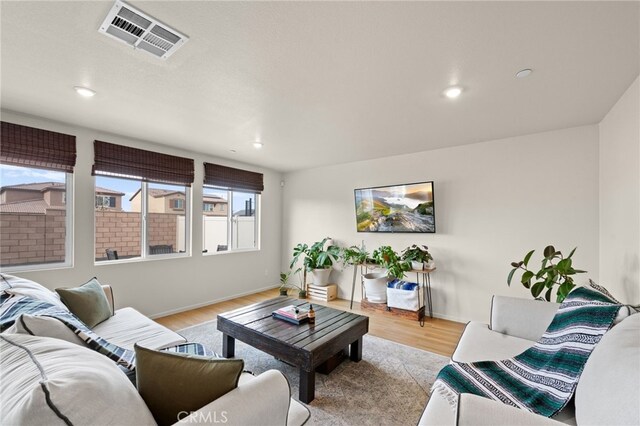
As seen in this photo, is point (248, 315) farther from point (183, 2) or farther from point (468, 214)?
point (468, 214)

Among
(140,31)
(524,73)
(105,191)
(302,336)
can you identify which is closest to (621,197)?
(524,73)

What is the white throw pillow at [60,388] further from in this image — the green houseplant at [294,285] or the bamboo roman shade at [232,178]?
the green houseplant at [294,285]

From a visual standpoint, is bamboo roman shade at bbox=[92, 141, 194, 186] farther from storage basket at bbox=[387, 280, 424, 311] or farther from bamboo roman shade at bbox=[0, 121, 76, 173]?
storage basket at bbox=[387, 280, 424, 311]

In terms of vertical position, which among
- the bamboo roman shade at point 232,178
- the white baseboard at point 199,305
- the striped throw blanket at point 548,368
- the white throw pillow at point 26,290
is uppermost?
the bamboo roman shade at point 232,178

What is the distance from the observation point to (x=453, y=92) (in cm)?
222

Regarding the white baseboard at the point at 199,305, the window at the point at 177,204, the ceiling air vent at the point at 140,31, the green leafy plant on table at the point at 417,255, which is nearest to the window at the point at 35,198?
the window at the point at 177,204

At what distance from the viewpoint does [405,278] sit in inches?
161

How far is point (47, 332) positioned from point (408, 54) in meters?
2.30

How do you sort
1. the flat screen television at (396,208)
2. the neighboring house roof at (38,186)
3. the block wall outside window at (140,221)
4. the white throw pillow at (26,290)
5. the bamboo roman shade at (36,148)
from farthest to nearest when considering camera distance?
1. the flat screen television at (396,208)
2. the block wall outside window at (140,221)
3. the neighboring house roof at (38,186)
4. the bamboo roman shade at (36,148)
5. the white throw pillow at (26,290)

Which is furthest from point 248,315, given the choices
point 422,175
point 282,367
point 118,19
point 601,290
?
point 422,175

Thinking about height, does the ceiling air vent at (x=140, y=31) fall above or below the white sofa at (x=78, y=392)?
above

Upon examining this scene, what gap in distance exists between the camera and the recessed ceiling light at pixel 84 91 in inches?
87.0

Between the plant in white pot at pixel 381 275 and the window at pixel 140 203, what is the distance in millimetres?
2755

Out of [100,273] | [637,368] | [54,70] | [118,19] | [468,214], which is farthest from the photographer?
[468,214]
